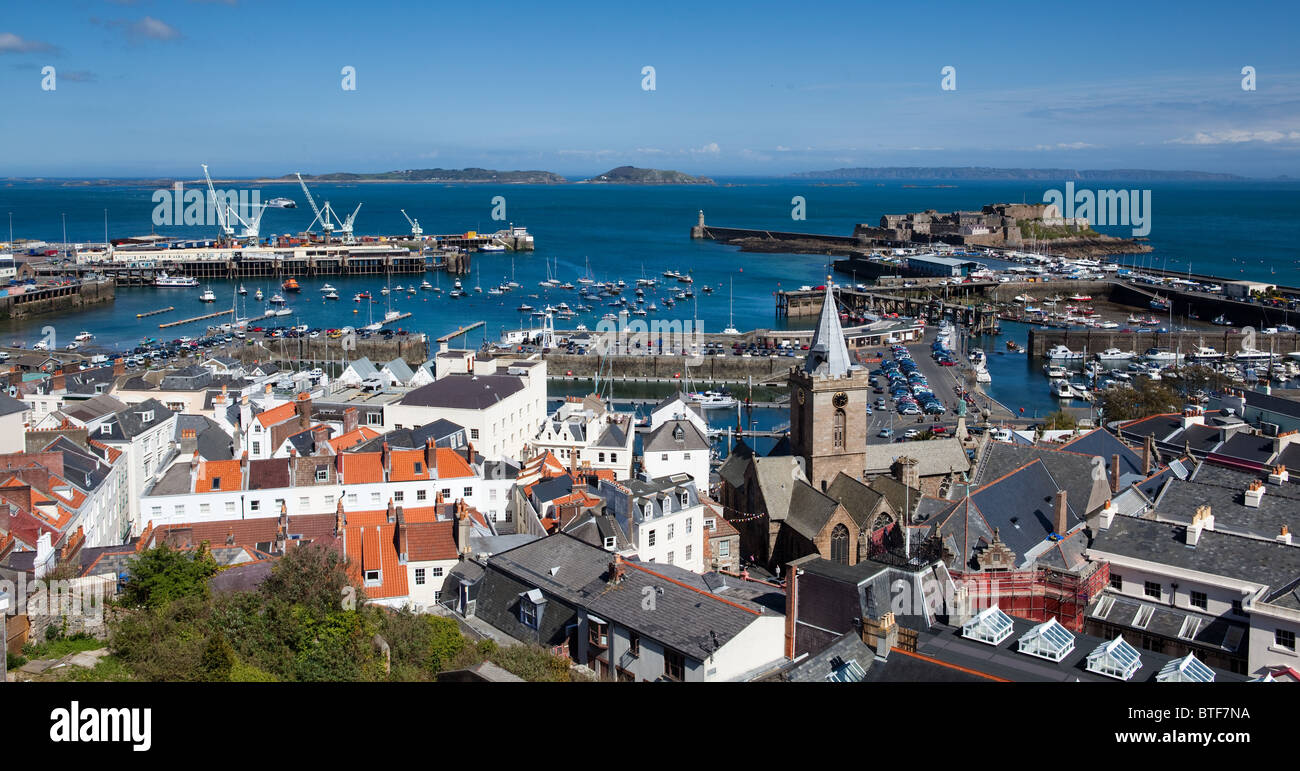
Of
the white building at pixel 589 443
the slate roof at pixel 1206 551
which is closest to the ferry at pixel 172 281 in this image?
the white building at pixel 589 443

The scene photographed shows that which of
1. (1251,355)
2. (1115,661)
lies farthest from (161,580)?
(1251,355)

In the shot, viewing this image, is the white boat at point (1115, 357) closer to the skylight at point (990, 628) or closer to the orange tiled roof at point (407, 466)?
the orange tiled roof at point (407, 466)

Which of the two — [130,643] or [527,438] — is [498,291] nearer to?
[527,438]

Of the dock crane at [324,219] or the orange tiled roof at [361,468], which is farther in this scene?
the dock crane at [324,219]

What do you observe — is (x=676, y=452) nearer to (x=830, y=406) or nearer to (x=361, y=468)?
(x=830, y=406)

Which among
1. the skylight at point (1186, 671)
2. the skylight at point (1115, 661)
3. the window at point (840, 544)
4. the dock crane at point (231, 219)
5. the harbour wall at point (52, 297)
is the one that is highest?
the dock crane at point (231, 219)

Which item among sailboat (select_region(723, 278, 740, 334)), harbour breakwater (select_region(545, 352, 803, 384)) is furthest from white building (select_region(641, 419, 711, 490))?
sailboat (select_region(723, 278, 740, 334))
